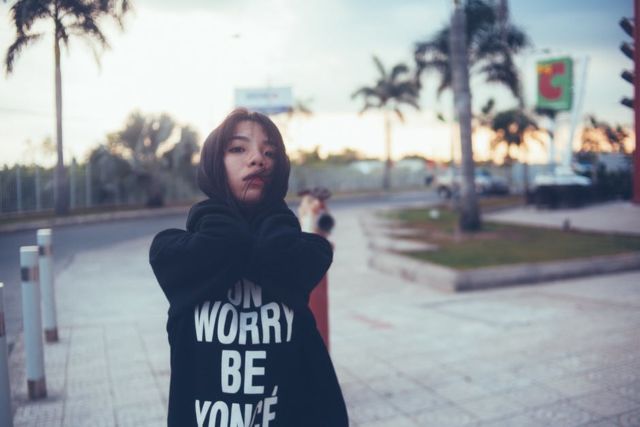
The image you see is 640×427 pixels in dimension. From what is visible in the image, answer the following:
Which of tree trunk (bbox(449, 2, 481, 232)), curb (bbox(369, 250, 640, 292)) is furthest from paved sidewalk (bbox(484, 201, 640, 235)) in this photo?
curb (bbox(369, 250, 640, 292))

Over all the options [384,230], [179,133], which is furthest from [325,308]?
[179,133]

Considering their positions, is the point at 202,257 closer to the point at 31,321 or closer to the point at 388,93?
the point at 31,321

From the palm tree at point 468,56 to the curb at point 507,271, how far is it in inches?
178

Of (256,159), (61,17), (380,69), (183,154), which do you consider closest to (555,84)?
(183,154)

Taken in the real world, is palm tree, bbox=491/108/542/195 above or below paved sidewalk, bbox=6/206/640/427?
above

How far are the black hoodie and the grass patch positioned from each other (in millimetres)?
6267

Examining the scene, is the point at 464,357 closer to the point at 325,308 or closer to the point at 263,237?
the point at 325,308

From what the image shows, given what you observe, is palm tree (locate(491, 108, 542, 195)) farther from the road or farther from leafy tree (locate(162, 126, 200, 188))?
the road

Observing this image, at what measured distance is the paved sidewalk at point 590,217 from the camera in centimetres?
1199

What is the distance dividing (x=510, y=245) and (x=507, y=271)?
2.96 metres

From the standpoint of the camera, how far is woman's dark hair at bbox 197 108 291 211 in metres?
1.66

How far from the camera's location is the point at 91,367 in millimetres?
4508

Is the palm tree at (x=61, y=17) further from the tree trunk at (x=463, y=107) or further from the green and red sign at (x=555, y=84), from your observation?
the green and red sign at (x=555, y=84)

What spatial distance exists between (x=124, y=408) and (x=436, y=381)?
7.17 feet
